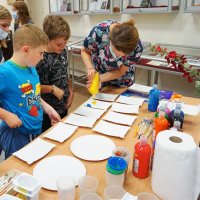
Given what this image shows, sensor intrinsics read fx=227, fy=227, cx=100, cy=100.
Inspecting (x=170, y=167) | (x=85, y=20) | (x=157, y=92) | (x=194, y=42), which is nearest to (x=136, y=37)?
(x=157, y=92)

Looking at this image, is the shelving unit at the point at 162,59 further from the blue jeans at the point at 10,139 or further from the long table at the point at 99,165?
the blue jeans at the point at 10,139

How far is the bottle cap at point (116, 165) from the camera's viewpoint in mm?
775

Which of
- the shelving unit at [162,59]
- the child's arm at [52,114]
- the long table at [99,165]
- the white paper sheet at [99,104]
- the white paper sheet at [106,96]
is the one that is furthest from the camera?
the shelving unit at [162,59]

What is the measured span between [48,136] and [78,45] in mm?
2407

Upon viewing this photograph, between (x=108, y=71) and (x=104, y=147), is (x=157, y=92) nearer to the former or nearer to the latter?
(x=108, y=71)

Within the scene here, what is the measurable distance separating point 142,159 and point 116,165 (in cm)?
11

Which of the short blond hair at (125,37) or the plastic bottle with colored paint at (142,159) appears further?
the short blond hair at (125,37)

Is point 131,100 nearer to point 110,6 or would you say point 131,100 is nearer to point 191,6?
point 191,6

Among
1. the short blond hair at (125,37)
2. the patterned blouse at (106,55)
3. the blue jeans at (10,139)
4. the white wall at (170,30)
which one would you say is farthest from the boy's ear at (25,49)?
the white wall at (170,30)

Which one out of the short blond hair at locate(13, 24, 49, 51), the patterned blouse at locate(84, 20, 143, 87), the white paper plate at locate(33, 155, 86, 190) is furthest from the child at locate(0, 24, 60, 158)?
the patterned blouse at locate(84, 20, 143, 87)

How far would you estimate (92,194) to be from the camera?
73 centimetres

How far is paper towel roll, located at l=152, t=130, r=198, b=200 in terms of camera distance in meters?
0.70

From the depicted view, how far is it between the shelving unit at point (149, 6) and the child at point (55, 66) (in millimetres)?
1677

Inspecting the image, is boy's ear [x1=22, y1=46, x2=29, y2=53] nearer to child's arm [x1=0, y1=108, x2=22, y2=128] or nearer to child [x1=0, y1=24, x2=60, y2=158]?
child [x1=0, y1=24, x2=60, y2=158]
